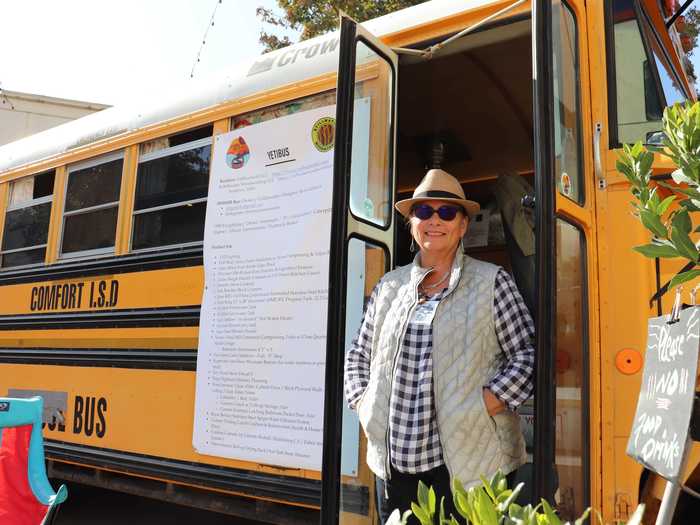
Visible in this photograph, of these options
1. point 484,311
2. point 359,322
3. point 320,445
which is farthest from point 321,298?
point 484,311

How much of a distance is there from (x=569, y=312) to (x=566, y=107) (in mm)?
593

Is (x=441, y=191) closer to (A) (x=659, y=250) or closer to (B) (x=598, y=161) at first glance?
(B) (x=598, y=161)

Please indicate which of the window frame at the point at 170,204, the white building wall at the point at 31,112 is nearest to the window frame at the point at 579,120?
the window frame at the point at 170,204

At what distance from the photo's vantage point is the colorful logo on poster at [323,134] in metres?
2.75

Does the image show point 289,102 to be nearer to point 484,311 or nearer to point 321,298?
point 321,298

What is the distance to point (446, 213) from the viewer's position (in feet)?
7.14

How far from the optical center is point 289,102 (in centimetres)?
297

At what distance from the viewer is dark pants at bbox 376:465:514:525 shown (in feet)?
6.39

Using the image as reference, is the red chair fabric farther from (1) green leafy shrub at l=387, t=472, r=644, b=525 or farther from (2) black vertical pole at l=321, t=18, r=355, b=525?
(1) green leafy shrub at l=387, t=472, r=644, b=525

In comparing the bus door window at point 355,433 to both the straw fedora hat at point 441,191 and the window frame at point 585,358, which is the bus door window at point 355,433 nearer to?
the straw fedora hat at point 441,191

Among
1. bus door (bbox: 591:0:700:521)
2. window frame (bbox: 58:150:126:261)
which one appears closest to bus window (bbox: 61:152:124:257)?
window frame (bbox: 58:150:126:261)

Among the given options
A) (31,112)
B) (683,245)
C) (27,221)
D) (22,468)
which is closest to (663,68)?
(683,245)

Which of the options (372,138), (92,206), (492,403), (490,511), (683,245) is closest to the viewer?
(490,511)

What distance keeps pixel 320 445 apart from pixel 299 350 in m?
0.36
